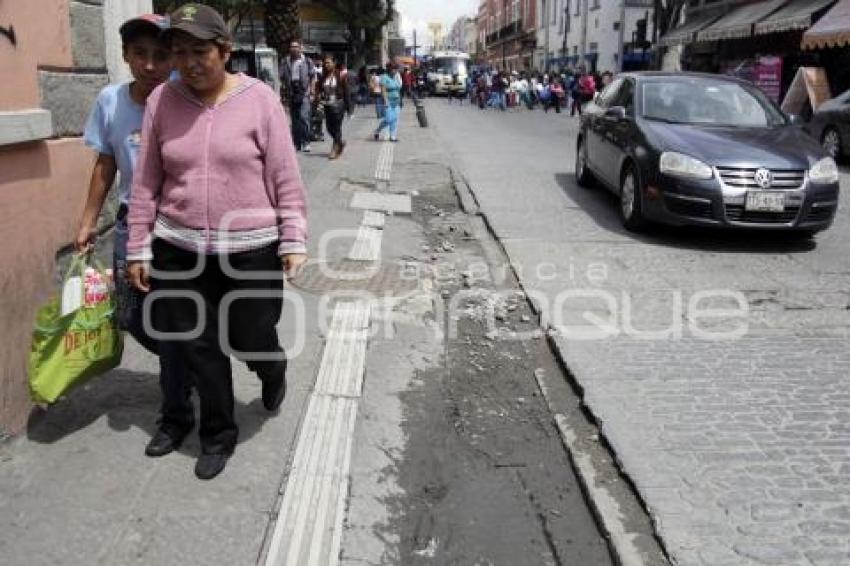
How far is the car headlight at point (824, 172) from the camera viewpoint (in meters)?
7.38

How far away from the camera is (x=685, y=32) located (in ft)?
98.8

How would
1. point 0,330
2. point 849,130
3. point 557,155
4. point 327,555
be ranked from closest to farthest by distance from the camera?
point 327,555 < point 0,330 < point 849,130 < point 557,155

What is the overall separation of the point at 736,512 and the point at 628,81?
7.30m

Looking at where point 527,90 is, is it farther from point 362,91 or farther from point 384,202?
point 384,202

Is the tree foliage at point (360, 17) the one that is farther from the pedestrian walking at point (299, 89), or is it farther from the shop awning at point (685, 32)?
the pedestrian walking at point (299, 89)

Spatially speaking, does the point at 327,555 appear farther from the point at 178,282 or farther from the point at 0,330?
the point at 0,330

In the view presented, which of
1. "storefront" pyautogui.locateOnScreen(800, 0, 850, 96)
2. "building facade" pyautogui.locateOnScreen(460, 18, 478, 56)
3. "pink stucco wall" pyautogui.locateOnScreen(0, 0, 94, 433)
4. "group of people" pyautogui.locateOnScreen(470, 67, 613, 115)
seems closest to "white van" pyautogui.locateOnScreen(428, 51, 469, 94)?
"group of people" pyautogui.locateOnScreen(470, 67, 613, 115)

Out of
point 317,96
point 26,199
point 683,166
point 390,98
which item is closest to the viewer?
point 26,199

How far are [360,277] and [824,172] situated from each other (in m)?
4.38

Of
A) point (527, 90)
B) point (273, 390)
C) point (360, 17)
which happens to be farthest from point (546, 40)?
point (273, 390)

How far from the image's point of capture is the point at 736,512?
3.08 m

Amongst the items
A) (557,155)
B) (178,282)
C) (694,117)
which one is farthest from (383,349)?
(557,155)

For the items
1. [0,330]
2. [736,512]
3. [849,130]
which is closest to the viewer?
[736,512]

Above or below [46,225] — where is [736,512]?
below
